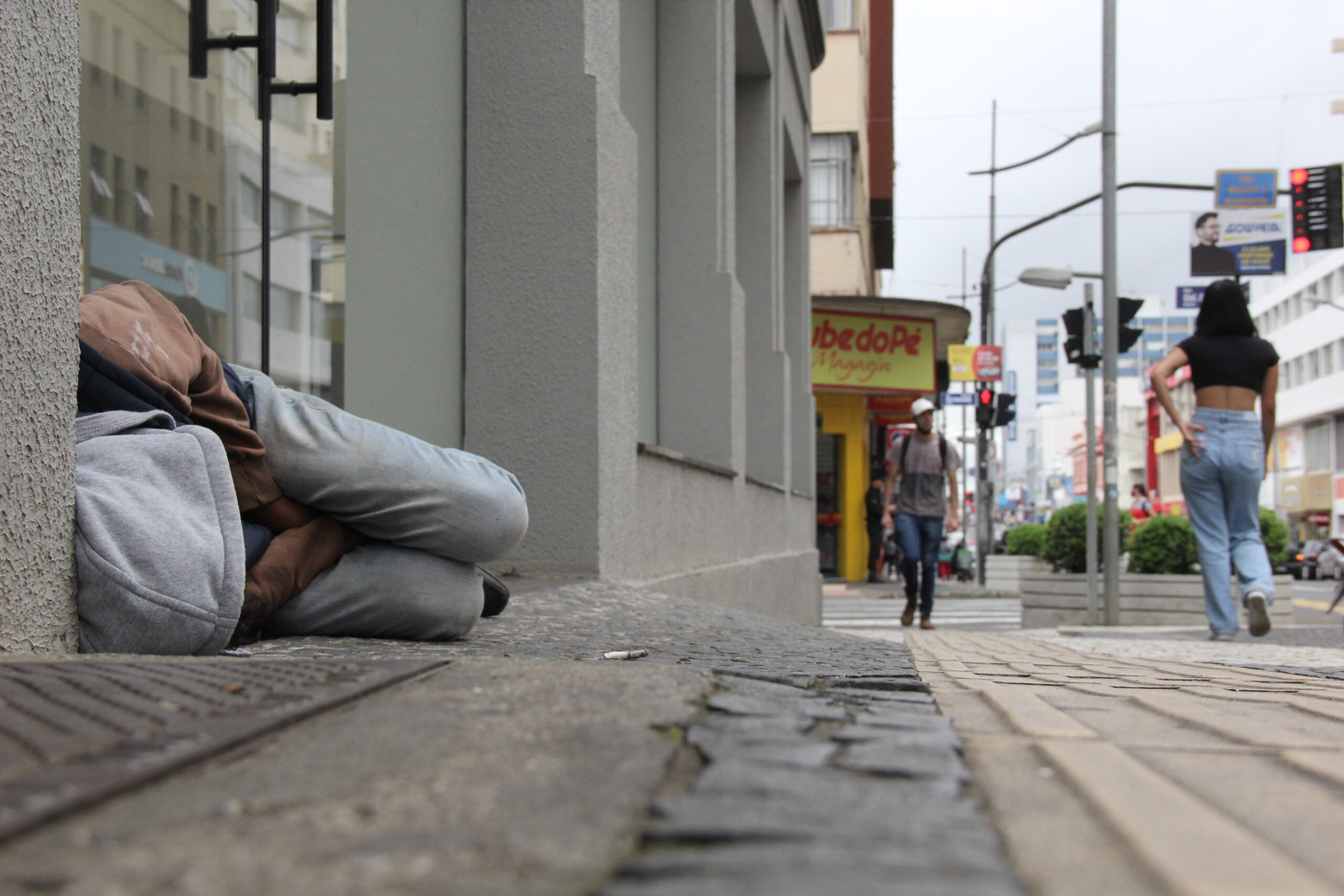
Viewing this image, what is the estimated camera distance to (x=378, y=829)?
1.23m

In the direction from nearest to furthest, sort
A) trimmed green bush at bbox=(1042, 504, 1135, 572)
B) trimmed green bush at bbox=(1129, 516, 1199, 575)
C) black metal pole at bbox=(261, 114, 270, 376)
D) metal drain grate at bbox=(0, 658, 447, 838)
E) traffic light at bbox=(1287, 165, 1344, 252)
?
metal drain grate at bbox=(0, 658, 447, 838) → black metal pole at bbox=(261, 114, 270, 376) → trimmed green bush at bbox=(1129, 516, 1199, 575) → trimmed green bush at bbox=(1042, 504, 1135, 572) → traffic light at bbox=(1287, 165, 1344, 252)

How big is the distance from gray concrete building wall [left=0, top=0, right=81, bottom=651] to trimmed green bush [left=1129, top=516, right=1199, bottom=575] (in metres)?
10.6

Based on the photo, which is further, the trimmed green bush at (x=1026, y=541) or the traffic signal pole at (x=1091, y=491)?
the trimmed green bush at (x=1026, y=541)

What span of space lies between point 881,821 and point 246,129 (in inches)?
193

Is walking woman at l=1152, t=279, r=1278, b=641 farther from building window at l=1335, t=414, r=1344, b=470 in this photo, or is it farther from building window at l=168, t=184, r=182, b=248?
building window at l=1335, t=414, r=1344, b=470

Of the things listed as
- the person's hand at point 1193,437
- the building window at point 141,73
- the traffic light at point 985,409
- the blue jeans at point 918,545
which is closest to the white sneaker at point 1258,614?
the person's hand at point 1193,437

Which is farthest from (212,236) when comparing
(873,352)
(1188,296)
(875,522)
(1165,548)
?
(1188,296)

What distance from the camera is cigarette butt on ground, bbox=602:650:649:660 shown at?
3051 mm

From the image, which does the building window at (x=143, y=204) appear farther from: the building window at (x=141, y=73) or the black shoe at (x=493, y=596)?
the black shoe at (x=493, y=596)

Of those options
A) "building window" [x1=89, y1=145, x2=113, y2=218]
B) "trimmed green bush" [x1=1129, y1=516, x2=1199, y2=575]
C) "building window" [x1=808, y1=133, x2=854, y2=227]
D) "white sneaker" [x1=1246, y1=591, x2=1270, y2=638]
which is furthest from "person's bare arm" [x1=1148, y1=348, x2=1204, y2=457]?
"building window" [x1=808, y1=133, x2=854, y2=227]

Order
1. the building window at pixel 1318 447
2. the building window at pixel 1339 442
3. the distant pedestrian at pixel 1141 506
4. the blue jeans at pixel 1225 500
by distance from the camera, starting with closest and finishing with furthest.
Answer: the blue jeans at pixel 1225 500 < the distant pedestrian at pixel 1141 506 < the building window at pixel 1339 442 < the building window at pixel 1318 447

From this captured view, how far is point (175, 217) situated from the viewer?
4.98 meters

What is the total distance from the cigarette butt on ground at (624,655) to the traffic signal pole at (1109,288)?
861 cm

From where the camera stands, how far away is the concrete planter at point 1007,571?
69.3 feet
